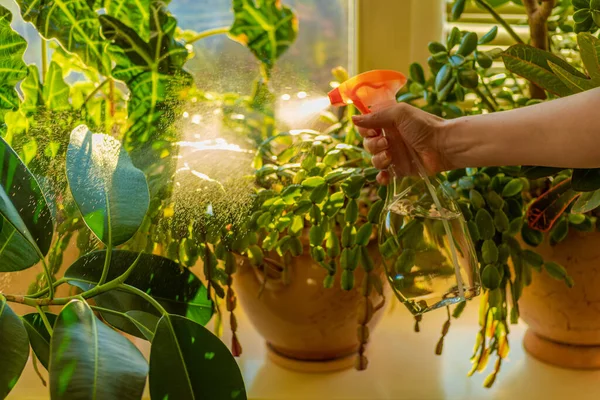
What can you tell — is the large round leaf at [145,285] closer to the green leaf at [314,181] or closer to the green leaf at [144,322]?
the green leaf at [144,322]

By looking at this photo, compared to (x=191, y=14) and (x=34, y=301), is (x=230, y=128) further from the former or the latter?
(x=34, y=301)

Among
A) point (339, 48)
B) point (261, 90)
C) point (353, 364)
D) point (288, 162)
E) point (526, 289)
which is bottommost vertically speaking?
point (353, 364)

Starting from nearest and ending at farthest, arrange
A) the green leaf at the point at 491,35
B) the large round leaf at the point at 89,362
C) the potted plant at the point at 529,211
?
the large round leaf at the point at 89,362
the potted plant at the point at 529,211
the green leaf at the point at 491,35

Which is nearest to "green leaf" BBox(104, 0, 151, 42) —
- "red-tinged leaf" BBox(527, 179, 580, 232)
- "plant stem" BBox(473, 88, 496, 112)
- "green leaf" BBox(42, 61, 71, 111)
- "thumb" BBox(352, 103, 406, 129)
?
"green leaf" BBox(42, 61, 71, 111)

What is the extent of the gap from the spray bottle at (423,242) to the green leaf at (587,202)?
12cm

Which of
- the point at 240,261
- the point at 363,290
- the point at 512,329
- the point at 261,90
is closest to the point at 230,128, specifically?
the point at 261,90

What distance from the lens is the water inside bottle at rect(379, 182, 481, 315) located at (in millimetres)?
766

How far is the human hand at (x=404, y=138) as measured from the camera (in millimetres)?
741

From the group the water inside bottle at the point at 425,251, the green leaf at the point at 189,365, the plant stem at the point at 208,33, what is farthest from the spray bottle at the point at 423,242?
the plant stem at the point at 208,33

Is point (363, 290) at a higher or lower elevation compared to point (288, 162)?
lower

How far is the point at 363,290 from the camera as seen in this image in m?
0.88

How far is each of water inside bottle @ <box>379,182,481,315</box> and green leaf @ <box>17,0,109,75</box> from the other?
45 centimetres

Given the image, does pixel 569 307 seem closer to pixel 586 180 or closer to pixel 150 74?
pixel 586 180

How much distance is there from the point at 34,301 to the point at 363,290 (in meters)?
0.40
